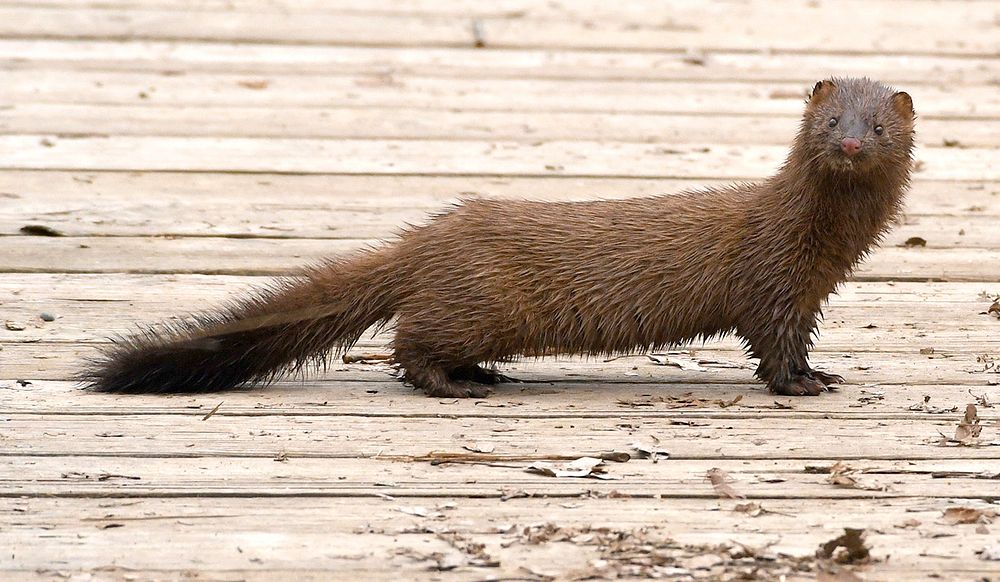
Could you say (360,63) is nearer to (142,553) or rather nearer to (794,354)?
(794,354)

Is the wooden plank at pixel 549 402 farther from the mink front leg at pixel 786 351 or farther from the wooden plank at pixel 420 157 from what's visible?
the wooden plank at pixel 420 157

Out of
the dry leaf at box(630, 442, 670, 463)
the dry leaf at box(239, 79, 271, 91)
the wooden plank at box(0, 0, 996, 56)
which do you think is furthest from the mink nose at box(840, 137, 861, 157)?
the wooden plank at box(0, 0, 996, 56)

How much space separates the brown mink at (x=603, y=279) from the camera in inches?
169

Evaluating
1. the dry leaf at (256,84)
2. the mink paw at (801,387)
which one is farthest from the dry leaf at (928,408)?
the dry leaf at (256,84)

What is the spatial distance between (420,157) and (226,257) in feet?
5.36

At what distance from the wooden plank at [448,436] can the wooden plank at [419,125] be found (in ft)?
11.9

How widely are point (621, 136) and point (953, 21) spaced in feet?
12.8

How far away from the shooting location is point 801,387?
14.0ft

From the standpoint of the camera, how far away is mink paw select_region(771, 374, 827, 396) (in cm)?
428

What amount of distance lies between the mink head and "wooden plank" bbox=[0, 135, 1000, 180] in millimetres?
2266

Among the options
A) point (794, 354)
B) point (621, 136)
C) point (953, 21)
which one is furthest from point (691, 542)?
point (953, 21)

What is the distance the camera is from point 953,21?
10312 millimetres

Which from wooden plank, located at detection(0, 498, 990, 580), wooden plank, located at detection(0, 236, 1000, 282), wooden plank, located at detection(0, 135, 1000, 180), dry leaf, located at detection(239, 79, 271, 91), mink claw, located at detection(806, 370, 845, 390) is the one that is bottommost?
wooden plank, located at detection(0, 498, 990, 580)

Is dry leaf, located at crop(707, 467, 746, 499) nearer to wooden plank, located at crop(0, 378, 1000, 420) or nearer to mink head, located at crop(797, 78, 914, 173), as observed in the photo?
wooden plank, located at crop(0, 378, 1000, 420)
